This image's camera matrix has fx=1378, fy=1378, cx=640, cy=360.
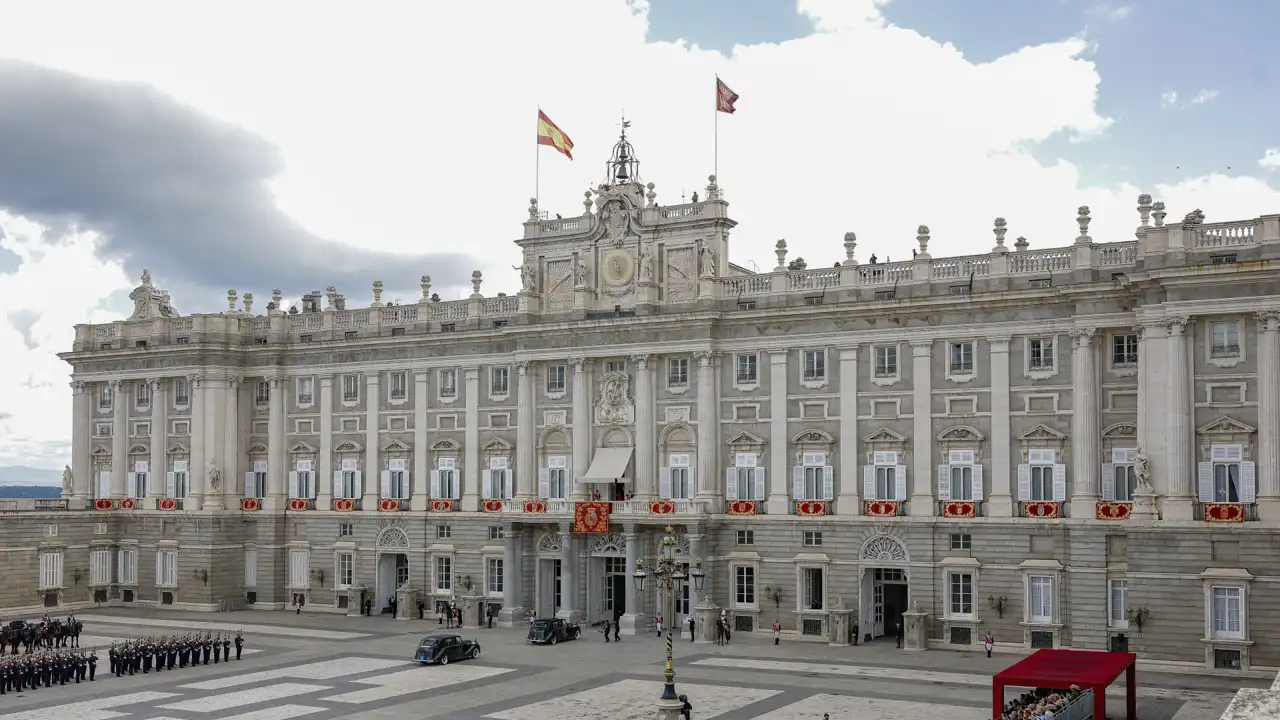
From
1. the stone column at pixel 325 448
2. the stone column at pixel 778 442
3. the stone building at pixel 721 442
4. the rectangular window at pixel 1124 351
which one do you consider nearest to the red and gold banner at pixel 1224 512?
the stone building at pixel 721 442

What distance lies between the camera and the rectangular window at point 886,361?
63.4 meters

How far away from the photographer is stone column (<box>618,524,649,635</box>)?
2616 inches

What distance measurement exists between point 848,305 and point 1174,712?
982 inches

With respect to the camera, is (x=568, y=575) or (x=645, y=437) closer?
(x=645, y=437)

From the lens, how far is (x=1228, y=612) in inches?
2058

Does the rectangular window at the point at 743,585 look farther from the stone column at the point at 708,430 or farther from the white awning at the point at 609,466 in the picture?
the white awning at the point at 609,466

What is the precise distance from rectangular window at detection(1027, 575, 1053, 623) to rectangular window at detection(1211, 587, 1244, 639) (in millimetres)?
7618

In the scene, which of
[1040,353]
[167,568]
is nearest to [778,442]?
[1040,353]

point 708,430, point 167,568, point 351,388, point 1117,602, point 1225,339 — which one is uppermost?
point 1225,339

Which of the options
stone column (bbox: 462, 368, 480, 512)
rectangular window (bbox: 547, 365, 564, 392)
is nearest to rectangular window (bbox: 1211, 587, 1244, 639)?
rectangular window (bbox: 547, 365, 564, 392)

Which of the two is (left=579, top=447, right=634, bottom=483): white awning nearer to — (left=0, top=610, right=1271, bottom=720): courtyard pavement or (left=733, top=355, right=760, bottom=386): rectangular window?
(left=733, top=355, right=760, bottom=386): rectangular window

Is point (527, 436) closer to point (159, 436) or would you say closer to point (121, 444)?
point (159, 436)

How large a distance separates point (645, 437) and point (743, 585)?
8.81m

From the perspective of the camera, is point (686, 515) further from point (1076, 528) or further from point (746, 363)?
point (1076, 528)
